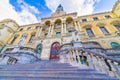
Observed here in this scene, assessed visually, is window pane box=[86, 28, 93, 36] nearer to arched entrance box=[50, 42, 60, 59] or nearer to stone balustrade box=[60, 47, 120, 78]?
arched entrance box=[50, 42, 60, 59]

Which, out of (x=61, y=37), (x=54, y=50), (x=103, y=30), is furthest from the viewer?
(x=103, y=30)

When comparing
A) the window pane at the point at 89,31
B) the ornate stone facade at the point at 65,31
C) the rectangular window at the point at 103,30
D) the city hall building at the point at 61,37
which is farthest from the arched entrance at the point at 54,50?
the rectangular window at the point at 103,30

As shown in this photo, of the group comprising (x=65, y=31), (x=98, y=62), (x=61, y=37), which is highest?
(x=65, y=31)

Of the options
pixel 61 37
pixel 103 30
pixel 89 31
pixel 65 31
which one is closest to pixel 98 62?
pixel 61 37

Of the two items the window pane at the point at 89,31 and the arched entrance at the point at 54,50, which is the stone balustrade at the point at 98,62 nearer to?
the arched entrance at the point at 54,50

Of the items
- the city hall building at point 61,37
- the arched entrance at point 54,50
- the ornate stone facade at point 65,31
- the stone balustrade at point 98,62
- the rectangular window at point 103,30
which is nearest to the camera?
the stone balustrade at point 98,62

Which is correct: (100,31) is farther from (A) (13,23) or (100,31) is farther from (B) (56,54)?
(A) (13,23)

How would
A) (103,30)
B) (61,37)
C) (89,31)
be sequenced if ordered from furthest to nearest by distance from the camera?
(89,31) → (103,30) → (61,37)

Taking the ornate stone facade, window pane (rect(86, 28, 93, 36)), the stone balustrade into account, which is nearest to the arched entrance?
the ornate stone facade

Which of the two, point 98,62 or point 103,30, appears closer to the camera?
point 98,62

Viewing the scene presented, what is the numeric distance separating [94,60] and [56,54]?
32.4 ft

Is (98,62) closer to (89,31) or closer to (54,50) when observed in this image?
(54,50)

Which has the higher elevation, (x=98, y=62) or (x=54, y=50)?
(x=54, y=50)

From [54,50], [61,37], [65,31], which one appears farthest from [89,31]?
[54,50]
